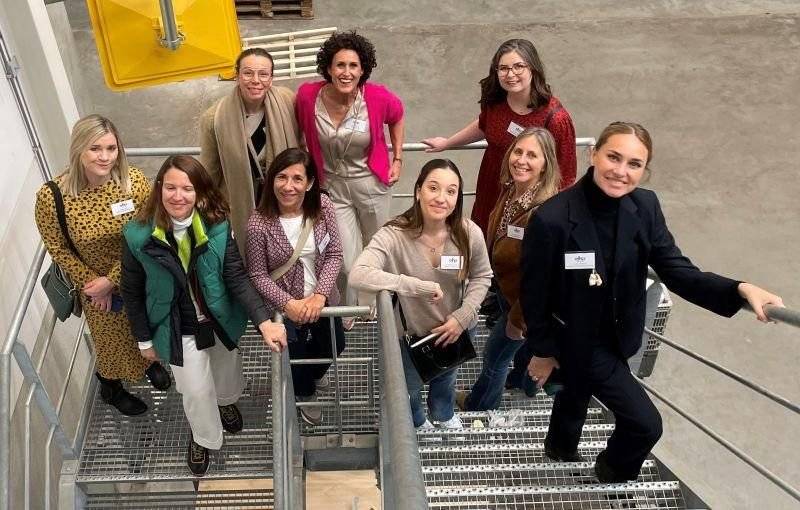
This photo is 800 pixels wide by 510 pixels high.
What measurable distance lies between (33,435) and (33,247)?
1152 mm

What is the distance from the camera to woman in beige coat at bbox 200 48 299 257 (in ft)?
11.1

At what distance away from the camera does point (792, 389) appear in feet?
18.1

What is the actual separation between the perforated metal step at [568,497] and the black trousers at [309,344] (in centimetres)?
89

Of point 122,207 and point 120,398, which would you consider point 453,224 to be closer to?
point 122,207

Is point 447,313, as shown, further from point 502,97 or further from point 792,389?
point 792,389

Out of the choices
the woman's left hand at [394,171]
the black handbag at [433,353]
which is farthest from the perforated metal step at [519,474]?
the woman's left hand at [394,171]

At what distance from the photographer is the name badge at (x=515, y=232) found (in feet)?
9.89

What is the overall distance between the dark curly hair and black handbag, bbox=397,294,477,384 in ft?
4.15

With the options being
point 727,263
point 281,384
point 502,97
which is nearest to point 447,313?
point 281,384

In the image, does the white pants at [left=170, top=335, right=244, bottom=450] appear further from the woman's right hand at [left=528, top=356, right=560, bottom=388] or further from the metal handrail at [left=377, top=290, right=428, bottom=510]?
the woman's right hand at [left=528, top=356, right=560, bottom=388]

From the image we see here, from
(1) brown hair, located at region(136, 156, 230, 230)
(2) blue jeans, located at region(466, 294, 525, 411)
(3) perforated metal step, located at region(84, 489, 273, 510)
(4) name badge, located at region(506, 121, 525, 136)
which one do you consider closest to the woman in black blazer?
(2) blue jeans, located at region(466, 294, 525, 411)

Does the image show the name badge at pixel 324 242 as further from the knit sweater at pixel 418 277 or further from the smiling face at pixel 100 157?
the smiling face at pixel 100 157

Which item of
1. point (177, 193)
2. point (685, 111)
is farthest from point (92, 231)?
point (685, 111)

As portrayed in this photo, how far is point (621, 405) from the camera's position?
277 cm
